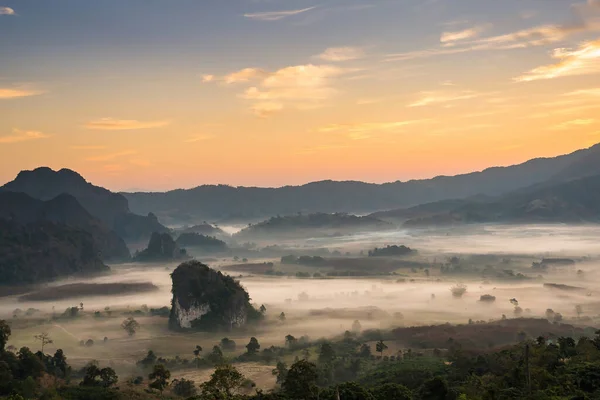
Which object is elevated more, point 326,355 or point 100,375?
point 100,375

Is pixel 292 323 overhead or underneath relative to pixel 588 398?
underneath

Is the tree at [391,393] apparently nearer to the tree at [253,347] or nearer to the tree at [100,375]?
the tree at [100,375]

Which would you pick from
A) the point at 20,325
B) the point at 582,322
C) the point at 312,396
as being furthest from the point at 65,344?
the point at 582,322

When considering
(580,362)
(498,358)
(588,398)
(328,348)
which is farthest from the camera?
(328,348)

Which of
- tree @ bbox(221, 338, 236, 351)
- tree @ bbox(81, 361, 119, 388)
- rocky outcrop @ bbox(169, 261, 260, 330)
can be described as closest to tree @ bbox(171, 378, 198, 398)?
tree @ bbox(81, 361, 119, 388)

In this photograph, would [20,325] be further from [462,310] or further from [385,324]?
[462,310]

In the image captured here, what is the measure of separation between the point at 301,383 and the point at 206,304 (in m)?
120

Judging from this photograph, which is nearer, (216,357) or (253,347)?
(216,357)

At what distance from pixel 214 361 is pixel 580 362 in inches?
3138

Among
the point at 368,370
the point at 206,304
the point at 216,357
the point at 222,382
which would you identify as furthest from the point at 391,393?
the point at 206,304

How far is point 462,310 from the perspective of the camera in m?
194

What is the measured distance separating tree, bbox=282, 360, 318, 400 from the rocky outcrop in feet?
368

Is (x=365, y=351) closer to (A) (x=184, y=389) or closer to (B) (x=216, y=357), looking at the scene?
(B) (x=216, y=357)

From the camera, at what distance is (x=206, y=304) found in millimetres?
183250
